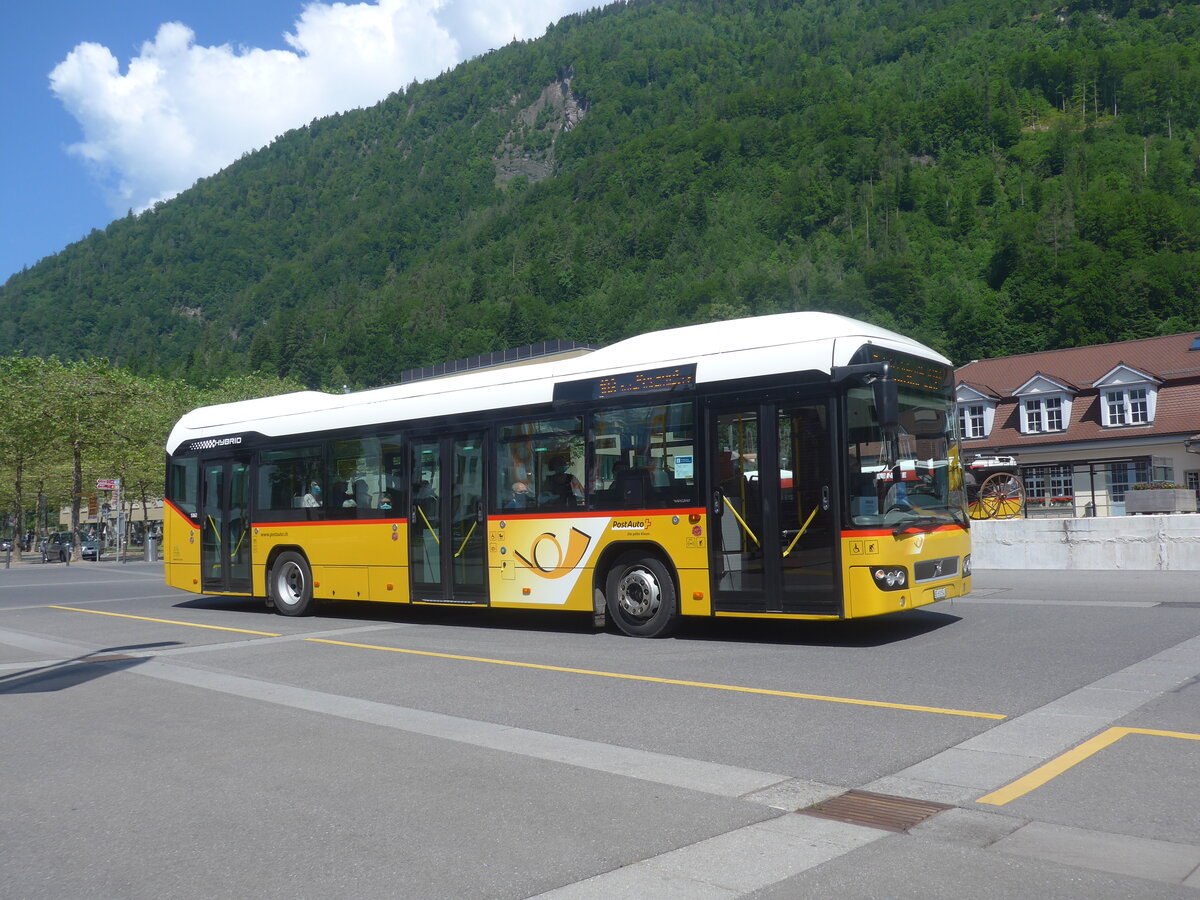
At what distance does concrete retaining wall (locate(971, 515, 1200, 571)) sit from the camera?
1802 cm

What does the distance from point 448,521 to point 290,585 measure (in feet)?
12.4

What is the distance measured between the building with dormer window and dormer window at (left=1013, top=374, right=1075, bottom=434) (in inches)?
1.7

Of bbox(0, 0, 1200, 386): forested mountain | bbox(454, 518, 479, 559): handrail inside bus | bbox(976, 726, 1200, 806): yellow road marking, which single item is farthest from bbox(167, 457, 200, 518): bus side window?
bbox(0, 0, 1200, 386): forested mountain

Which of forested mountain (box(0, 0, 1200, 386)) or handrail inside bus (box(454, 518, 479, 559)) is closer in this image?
handrail inside bus (box(454, 518, 479, 559))

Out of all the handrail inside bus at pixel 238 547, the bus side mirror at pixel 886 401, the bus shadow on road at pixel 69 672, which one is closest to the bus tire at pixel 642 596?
the bus side mirror at pixel 886 401

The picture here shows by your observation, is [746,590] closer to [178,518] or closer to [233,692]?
[233,692]

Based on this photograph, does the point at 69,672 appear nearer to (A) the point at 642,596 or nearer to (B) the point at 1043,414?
(A) the point at 642,596

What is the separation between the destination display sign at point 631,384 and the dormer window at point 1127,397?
3887 centimetres

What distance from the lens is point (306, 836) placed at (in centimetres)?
490

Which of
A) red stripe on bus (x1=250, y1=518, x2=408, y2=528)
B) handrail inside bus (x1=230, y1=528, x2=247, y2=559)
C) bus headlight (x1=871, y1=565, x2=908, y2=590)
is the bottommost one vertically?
bus headlight (x1=871, y1=565, x2=908, y2=590)

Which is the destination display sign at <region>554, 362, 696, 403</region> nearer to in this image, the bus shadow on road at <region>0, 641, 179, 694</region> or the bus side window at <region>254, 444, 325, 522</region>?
the bus side window at <region>254, 444, 325, 522</region>

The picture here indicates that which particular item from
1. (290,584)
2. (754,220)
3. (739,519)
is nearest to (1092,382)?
(290,584)

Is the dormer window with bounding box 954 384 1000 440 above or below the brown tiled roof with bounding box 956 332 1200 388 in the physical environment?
below

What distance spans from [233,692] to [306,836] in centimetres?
443
